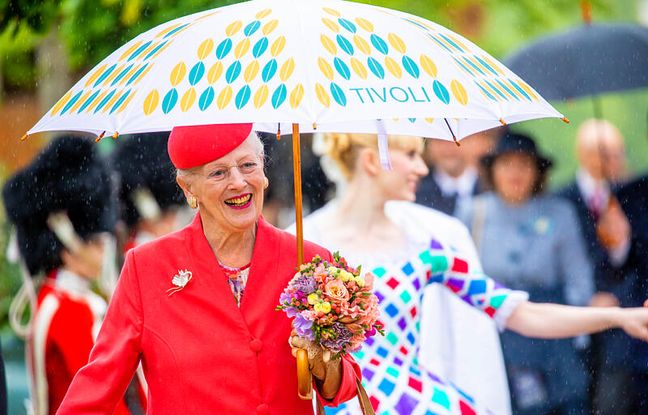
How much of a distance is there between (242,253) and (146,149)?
5042mm

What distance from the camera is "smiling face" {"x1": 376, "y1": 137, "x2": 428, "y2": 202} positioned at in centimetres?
654

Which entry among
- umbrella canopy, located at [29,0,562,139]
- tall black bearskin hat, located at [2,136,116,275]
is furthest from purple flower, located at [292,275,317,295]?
tall black bearskin hat, located at [2,136,116,275]

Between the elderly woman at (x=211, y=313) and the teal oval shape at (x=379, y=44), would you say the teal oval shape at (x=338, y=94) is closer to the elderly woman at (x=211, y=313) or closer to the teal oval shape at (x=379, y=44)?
the teal oval shape at (x=379, y=44)

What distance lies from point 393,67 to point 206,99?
0.59 meters

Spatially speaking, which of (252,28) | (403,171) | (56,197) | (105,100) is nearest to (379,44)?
(252,28)

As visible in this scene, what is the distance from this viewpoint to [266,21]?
4.46 meters

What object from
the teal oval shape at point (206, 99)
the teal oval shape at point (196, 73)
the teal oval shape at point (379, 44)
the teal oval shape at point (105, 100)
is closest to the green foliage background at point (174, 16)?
A: the teal oval shape at point (105, 100)

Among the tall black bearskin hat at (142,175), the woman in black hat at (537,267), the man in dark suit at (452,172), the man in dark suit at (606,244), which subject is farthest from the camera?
the man in dark suit at (452,172)

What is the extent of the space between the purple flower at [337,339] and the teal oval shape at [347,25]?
3.01 feet

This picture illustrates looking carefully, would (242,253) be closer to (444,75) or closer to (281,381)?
(281,381)

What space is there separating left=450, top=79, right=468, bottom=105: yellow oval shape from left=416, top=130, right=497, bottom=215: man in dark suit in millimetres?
6536

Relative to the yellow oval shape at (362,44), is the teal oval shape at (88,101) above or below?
below

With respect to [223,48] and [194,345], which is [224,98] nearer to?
[223,48]

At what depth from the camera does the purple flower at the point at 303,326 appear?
4465 mm
